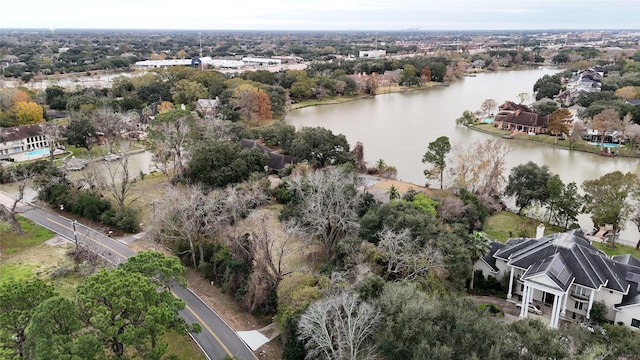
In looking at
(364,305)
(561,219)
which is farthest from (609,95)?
(364,305)

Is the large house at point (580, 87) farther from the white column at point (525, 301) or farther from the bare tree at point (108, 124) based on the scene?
the bare tree at point (108, 124)

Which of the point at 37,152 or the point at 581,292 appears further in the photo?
the point at 37,152

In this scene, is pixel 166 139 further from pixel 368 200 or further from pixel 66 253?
pixel 368 200

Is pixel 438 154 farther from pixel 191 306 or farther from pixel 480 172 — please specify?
pixel 191 306

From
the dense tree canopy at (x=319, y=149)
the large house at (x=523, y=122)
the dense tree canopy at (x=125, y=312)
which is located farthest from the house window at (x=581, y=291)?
the large house at (x=523, y=122)

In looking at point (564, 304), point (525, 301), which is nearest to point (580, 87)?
point (564, 304)

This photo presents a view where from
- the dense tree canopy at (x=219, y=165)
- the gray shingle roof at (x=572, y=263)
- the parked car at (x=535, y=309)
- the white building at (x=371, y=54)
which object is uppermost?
the white building at (x=371, y=54)

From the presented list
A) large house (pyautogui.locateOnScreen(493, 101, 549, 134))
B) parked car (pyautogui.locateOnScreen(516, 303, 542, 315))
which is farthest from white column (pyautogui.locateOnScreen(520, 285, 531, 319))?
large house (pyautogui.locateOnScreen(493, 101, 549, 134))
